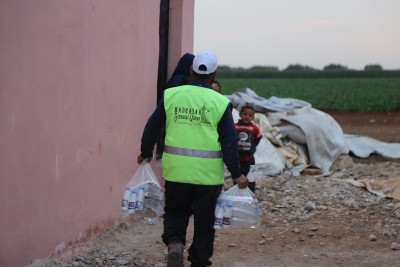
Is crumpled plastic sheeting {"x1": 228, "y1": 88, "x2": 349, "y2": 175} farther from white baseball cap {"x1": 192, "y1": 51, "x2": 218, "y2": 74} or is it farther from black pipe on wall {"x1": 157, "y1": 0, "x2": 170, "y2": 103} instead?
white baseball cap {"x1": 192, "y1": 51, "x2": 218, "y2": 74}

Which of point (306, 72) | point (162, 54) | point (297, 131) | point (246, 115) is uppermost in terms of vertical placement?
point (162, 54)

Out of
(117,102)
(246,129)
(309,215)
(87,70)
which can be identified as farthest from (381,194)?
(87,70)

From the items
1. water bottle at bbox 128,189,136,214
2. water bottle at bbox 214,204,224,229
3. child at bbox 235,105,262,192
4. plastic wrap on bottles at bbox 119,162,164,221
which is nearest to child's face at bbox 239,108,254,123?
child at bbox 235,105,262,192

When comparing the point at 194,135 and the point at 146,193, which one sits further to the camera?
the point at 146,193

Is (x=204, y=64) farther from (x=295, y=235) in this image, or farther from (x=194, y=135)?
(x=295, y=235)

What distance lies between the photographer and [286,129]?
498 inches

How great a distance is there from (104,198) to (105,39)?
1.51 meters

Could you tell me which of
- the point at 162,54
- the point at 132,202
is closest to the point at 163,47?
the point at 162,54

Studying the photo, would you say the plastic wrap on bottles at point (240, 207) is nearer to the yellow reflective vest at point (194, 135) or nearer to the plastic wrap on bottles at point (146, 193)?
the yellow reflective vest at point (194, 135)

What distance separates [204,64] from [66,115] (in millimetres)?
1362

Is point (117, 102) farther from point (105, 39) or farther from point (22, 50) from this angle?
point (22, 50)

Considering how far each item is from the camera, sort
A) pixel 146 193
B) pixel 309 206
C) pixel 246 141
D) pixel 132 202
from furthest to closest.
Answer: pixel 309 206
pixel 246 141
pixel 146 193
pixel 132 202

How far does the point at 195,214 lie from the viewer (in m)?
5.48

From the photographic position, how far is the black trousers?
5438 millimetres
